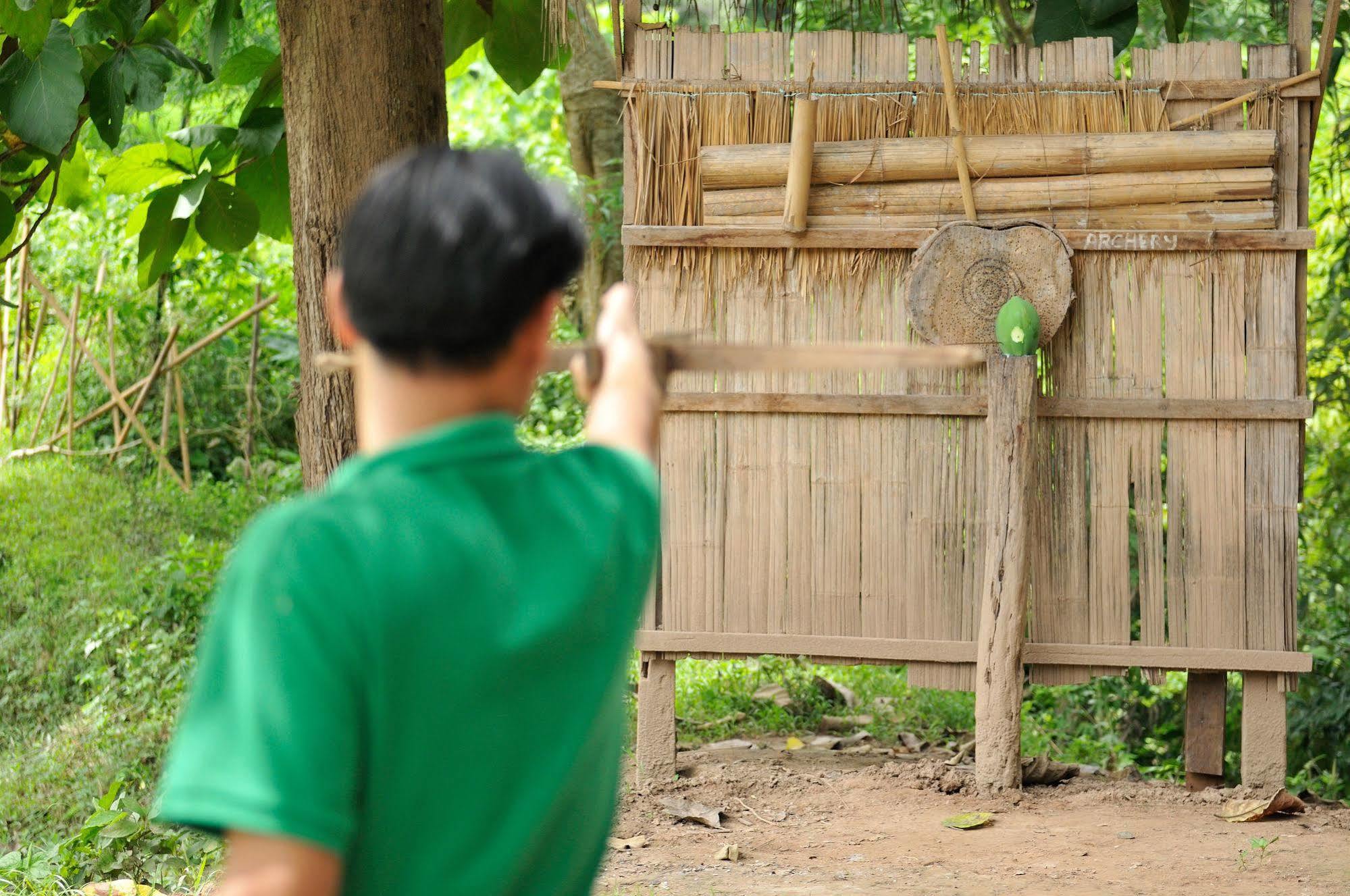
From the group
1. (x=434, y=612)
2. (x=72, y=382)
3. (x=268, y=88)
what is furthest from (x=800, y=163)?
(x=72, y=382)

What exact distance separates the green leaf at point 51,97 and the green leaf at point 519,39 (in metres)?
1.35

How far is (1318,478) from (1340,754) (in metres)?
2.00

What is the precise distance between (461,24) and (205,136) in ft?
3.13

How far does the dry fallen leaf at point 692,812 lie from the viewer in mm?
5273

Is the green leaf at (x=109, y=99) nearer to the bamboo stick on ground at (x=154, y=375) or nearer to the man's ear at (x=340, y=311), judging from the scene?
the man's ear at (x=340, y=311)

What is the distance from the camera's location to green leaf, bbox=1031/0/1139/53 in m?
4.82

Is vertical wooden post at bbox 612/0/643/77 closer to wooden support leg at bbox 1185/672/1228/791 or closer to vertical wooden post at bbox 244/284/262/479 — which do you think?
wooden support leg at bbox 1185/672/1228/791

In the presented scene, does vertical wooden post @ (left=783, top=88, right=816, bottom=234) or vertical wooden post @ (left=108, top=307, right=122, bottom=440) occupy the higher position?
vertical wooden post @ (left=783, top=88, right=816, bottom=234)

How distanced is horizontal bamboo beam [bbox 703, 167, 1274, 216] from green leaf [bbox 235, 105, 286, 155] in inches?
71.3

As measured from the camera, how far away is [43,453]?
10.2m

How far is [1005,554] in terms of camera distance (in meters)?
5.30

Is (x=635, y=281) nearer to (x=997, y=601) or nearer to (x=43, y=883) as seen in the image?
(x=997, y=601)

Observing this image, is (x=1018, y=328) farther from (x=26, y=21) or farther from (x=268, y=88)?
(x=26, y=21)

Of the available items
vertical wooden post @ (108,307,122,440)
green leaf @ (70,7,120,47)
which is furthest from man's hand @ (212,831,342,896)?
vertical wooden post @ (108,307,122,440)
